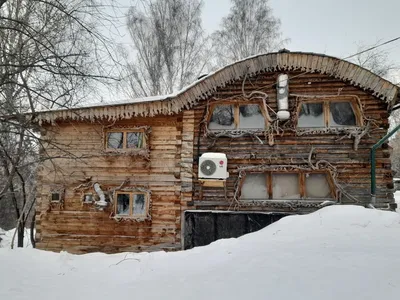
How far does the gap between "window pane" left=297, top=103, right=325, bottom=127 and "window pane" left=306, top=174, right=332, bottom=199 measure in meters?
1.61

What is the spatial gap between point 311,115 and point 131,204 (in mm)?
6381

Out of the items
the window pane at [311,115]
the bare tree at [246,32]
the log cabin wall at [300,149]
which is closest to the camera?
the log cabin wall at [300,149]

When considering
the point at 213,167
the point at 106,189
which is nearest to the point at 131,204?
the point at 106,189

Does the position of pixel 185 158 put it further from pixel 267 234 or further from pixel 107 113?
pixel 267 234

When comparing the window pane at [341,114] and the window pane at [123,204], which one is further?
the window pane at [123,204]

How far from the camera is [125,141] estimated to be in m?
9.04

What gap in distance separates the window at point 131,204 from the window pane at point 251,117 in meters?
3.88

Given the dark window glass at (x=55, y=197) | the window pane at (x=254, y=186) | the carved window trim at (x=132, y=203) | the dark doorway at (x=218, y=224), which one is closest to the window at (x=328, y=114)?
the window pane at (x=254, y=186)

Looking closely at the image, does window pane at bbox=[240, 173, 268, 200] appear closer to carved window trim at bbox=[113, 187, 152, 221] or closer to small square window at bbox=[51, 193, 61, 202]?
carved window trim at bbox=[113, 187, 152, 221]

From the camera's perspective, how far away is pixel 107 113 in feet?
28.8

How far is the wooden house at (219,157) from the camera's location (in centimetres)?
813

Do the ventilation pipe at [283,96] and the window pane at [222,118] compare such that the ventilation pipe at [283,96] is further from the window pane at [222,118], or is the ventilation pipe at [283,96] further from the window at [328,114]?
the window pane at [222,118]

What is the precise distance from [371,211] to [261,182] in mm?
3114

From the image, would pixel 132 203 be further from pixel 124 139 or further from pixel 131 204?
pixel 124 139
